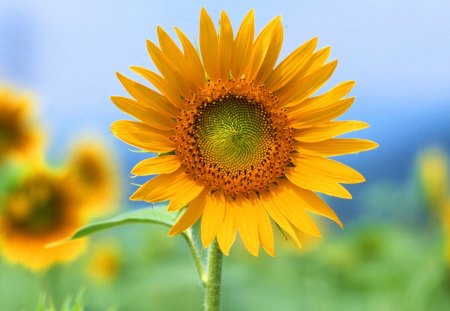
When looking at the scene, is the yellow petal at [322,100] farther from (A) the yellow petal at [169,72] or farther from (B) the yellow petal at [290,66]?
(A) the yellow petal at [169,72]

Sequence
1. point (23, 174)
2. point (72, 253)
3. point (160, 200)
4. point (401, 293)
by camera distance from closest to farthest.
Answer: point (160, 200) → point (23, 174) → point (72, 253) → point (401, 293)

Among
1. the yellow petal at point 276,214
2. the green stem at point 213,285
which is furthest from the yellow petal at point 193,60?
the green stem at point 213,285

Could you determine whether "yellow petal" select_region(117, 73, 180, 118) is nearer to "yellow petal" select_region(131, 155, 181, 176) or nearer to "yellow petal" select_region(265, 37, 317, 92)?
"yellow petal" select_region(131, 155, 181, 176)

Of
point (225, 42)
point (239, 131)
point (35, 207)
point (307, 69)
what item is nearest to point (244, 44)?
point (225, 42)

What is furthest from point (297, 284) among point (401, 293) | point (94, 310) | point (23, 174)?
point (23, 174)

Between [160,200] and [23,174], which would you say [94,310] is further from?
[160,200]

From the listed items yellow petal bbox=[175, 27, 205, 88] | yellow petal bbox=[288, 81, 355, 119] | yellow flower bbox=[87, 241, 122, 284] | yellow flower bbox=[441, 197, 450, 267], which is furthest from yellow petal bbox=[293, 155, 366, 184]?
yellow flower bbox=[87, 241, 122, 284]

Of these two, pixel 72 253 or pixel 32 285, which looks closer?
pixel 72 253
